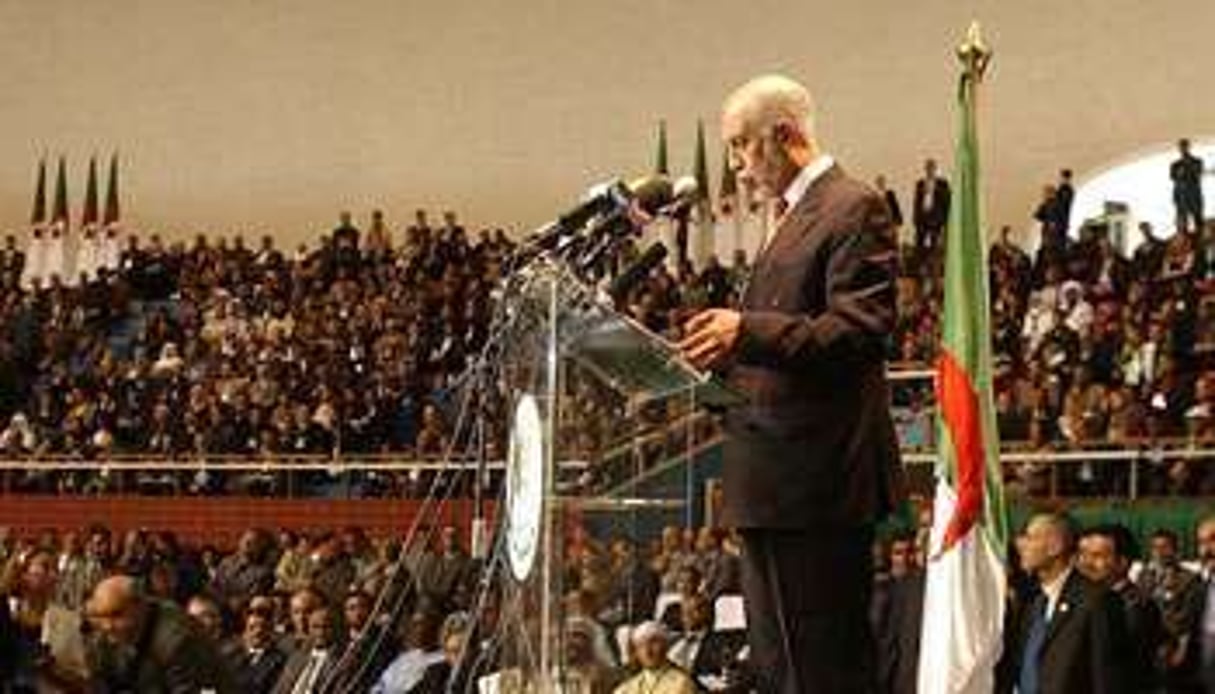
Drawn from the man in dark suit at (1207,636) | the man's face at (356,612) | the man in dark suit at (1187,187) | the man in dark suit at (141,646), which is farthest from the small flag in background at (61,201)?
the man in dark suit at (1207,636)

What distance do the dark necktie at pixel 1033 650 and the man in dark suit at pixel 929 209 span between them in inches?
352

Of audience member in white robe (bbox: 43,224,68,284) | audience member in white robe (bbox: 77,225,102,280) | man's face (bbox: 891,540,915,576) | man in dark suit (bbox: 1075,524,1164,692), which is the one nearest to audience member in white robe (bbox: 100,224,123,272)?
audience member in white robe (bbox: 77,225,102,280)

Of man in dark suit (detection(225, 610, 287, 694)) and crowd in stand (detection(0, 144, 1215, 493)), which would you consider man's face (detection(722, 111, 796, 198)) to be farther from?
crowd in stand (detection(0, 144, 1215, 493))

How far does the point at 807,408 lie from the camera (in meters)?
3.30

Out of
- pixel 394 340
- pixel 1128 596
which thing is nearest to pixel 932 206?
pixel 394 340

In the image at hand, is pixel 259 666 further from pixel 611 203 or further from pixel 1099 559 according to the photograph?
pixel 611 203

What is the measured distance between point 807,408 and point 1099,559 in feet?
14.6

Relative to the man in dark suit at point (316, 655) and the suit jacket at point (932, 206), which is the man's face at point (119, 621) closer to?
the man in dark suit at point (316, 655)

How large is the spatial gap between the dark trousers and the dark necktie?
3.55 meters

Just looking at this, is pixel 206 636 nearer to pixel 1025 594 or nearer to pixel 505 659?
pixel 1025 594

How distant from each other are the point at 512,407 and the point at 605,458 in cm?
22

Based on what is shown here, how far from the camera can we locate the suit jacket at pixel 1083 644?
6.63m

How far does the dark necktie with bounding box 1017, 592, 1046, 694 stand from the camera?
6.71m

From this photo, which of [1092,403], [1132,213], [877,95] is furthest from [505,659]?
[877,95]
